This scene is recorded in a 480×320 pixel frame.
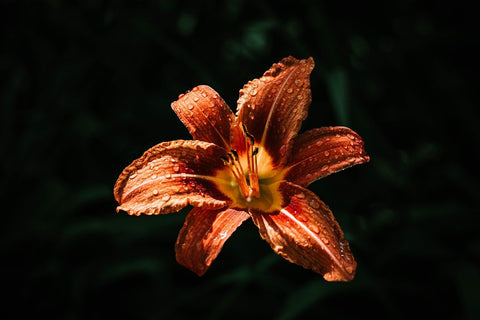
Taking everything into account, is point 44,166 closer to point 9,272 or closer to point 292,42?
point 9,272

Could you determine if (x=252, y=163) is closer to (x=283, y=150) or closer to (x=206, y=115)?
(x=283, y=150)

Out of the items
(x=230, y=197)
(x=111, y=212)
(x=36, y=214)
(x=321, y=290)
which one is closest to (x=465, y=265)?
(x=321, y=290)

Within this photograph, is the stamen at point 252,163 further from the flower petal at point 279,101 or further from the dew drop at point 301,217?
the dew drop at point 301,217

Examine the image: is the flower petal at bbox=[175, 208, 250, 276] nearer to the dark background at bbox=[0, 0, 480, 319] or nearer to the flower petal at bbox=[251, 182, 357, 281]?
the flower petal at bbox=[251, 182, 357, 281]

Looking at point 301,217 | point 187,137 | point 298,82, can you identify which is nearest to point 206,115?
point 298,82

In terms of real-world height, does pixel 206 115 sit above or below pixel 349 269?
above

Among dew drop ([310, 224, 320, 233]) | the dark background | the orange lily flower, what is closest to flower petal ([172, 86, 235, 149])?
the orange lily flower
